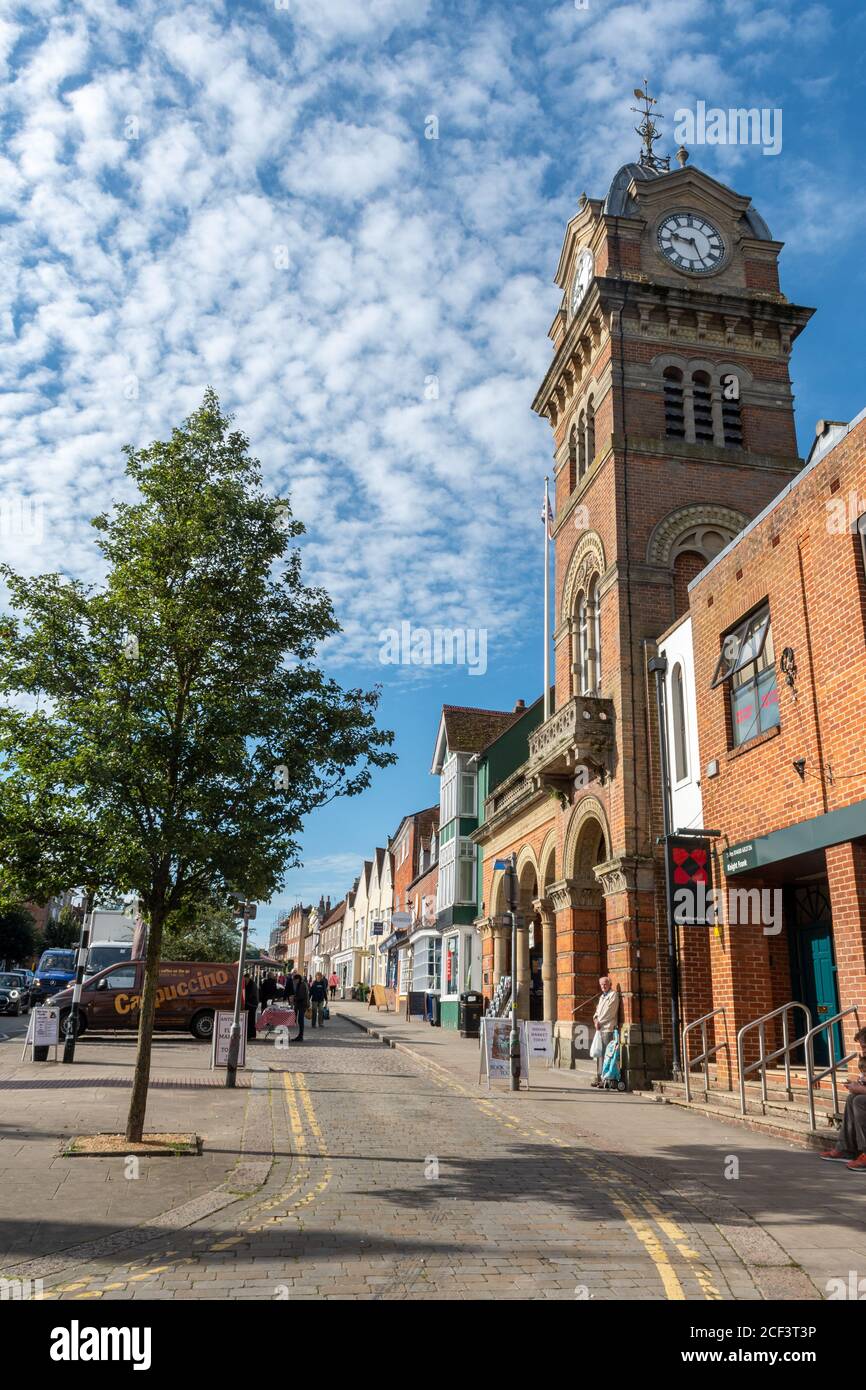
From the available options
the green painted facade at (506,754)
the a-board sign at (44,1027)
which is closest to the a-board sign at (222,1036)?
the a-board sign at (44,1027)

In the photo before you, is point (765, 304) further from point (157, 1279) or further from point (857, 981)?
point (157, 1279)

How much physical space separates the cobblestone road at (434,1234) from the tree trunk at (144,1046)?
4.91 ft

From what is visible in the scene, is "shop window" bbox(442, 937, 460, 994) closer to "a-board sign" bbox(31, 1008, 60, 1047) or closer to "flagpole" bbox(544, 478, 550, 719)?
"flagpole" bbox(544, 478, 550, 719)

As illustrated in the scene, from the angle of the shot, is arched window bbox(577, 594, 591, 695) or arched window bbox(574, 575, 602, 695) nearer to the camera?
arched window bbox(574, 575, 602, 695)

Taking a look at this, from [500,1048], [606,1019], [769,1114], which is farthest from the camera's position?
[606,1019]

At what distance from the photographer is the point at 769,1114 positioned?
11.8m

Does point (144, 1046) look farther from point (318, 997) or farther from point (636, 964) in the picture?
point (318, 997)

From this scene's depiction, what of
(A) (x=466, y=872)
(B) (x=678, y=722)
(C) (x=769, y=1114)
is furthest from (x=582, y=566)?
(A) (x=466, y=872)

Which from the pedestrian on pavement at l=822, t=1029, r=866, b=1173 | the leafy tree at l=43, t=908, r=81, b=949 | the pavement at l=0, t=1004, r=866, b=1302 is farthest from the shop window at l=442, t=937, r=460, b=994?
the leafy tree at l=43, t=908, r=81, b=949

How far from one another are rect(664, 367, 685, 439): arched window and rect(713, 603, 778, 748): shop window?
22.4 feet

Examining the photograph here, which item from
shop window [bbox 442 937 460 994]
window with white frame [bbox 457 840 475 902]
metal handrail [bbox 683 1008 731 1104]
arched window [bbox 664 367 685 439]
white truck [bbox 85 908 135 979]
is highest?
arched window [bbox 664 367 685 439]

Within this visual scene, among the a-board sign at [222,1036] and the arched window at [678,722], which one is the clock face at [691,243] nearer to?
the arched window at [678,722]

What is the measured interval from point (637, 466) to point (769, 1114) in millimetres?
12526

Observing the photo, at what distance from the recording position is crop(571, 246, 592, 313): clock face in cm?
2256
